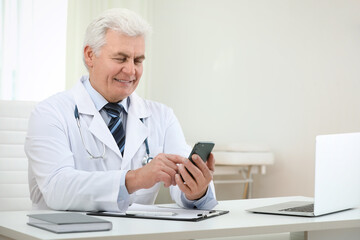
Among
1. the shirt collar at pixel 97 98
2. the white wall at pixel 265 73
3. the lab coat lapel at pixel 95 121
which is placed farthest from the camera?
the white wall at pixel 265 73

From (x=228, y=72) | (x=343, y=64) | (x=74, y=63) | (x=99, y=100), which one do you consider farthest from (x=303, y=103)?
(x=99, y=100)

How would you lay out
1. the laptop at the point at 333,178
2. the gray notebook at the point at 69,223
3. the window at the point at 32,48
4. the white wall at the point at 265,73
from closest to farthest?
the gray notebook at the point at 69,223, the laptop at the point at 333,178, the white wall at the point at 265,73, the window at the point at 32,48

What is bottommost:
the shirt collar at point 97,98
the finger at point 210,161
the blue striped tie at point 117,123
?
the finger at point 210,161

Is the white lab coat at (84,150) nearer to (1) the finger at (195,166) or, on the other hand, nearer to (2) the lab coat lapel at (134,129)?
(2) the lab coat lapel at (134,129)

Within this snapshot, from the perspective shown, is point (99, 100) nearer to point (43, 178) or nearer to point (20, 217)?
point (43, 178)

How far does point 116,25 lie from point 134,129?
363mm

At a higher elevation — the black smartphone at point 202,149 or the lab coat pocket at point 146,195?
the black smartphone at point 202,149

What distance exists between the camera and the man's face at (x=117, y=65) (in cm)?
193

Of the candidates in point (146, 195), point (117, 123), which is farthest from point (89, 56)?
point (146, 195)

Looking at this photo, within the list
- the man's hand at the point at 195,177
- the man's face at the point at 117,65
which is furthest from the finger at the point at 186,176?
the man's face at the point at 117,65

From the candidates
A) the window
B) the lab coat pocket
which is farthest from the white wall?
the lab coat pocket

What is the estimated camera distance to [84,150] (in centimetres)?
185

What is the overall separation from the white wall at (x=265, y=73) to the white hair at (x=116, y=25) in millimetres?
1927

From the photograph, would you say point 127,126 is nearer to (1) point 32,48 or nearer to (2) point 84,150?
(2) point 84,150
